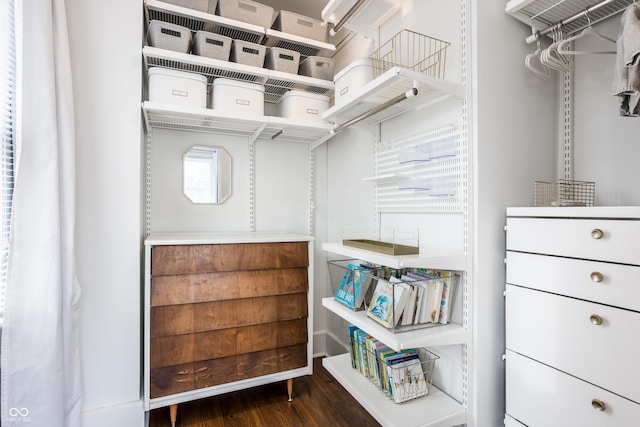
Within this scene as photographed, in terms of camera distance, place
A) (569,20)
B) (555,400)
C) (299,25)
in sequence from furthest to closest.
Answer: (299,25) < (569,20) < (555,400)

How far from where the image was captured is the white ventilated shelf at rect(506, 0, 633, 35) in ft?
4.28

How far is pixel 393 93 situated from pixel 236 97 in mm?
897

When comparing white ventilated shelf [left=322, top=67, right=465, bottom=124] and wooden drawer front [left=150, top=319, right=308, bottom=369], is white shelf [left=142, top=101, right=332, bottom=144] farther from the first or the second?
wooden drawer front [left=150, top=319, right=308, bottom=369]

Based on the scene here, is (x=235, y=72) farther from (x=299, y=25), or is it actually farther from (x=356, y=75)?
(x=356, y=75)

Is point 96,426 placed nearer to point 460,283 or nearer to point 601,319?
point 460,283

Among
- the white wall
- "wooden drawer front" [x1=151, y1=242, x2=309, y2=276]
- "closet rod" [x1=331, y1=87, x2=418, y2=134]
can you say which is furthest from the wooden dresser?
"closet rod" [x1=331, y1=87, x2=418, y2=134]

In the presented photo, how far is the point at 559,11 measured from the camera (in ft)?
4.52

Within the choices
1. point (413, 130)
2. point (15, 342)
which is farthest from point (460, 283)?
point (15, 342)

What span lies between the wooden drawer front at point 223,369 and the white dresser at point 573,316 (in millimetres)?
1133

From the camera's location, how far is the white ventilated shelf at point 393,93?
1.40 m

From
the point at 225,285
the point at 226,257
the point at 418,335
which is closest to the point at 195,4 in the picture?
the point at 226,257

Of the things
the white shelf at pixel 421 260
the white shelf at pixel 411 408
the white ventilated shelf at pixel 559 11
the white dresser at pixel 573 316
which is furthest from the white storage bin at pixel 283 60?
the white shelf at pixel 411 408

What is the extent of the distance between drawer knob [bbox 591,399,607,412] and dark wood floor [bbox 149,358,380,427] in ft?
3.55

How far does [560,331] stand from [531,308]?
0.13m
